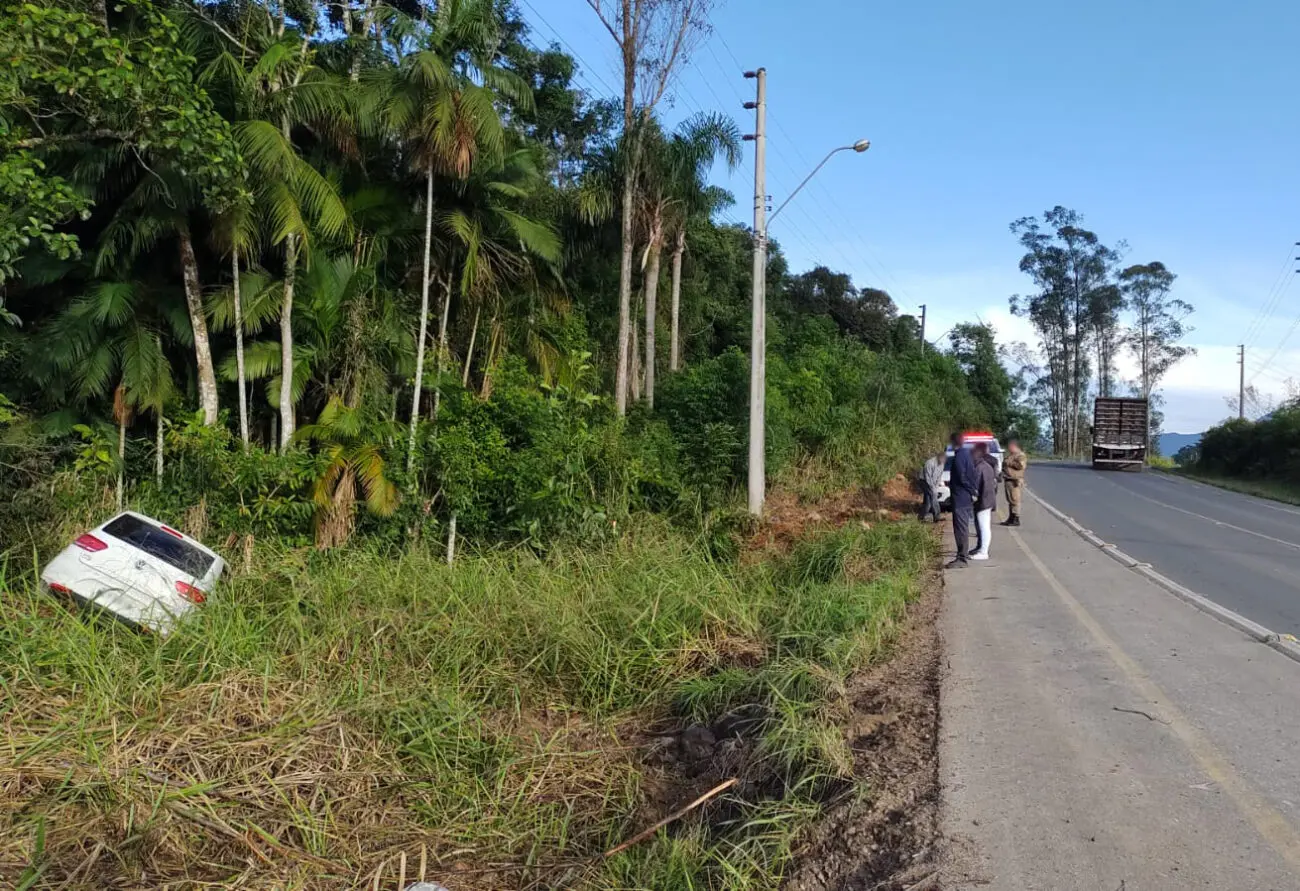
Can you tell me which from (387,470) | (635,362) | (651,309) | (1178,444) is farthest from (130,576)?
(1178,444)

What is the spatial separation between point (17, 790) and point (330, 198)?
468 inches

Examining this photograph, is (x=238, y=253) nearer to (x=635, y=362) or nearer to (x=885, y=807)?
(x=635, y=362)

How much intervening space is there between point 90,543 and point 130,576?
60 cm

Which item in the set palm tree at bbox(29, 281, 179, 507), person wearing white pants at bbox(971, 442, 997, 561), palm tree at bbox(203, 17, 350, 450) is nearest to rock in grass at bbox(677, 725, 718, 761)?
person wearing white pants at bbox(971, 442, 997, 561)

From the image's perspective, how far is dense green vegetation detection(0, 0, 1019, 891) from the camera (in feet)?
18.7

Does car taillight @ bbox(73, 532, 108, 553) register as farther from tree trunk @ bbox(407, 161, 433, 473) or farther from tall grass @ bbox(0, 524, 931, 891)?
tree trunk @ bbox(407, 161, 433, 473)

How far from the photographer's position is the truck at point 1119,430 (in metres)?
44.3

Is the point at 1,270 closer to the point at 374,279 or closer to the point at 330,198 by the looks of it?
the point at 330,198

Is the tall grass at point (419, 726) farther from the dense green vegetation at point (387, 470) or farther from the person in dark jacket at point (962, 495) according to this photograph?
the person in dark jacket at point (962, 495)

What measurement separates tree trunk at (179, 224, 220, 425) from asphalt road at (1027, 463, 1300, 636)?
15412 millimetres

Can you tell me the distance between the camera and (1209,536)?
17141mm

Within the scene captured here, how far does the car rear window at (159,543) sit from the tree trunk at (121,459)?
5.11 m

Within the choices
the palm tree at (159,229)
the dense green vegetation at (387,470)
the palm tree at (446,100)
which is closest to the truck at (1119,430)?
the dense green vegetation at (387,470)

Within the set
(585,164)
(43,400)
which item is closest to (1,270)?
(43,400)
